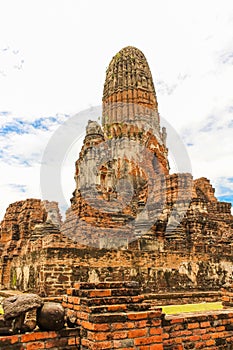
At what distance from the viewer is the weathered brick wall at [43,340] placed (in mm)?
3352

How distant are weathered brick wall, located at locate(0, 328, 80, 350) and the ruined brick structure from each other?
629cm

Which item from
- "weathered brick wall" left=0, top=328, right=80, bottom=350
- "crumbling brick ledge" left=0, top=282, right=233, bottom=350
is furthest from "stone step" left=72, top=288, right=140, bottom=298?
"weathered brick wall" left=0, top=328, right=80, bottom=350

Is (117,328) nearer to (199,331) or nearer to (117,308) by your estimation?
(117,308)

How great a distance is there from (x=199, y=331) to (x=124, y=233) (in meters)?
8.70

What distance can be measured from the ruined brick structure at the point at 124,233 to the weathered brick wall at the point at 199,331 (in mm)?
6177

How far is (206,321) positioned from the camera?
4398mm

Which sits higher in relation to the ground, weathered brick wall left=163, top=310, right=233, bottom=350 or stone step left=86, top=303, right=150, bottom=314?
stone step left=86, top=303, right=150, bottom=314

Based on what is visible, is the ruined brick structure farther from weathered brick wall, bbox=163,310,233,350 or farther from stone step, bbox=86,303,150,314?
stone step, bbox=86,303,150,314

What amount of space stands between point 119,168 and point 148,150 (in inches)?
113

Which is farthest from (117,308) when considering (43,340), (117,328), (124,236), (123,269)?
(124,236)

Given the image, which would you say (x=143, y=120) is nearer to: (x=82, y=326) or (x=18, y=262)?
(x=18, y=262)

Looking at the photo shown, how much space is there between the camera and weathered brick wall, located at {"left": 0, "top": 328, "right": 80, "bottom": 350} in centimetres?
335

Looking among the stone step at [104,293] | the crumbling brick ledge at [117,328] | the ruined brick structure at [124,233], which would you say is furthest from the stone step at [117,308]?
the ruined brick structure at [124,233]

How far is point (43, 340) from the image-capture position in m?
3.52
